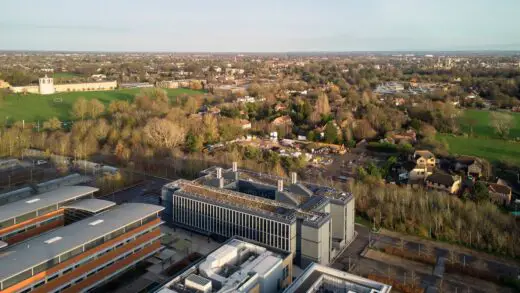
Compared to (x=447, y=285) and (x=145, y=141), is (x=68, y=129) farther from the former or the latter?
(x=447, y=285)

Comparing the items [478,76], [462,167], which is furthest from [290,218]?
[478,76]

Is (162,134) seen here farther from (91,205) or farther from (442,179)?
(442,179)

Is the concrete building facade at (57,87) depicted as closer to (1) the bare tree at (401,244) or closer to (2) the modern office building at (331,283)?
(1) the bare tree at (401,244)

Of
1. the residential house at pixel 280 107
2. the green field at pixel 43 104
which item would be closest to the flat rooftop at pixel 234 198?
the residential house at pixel 280 107

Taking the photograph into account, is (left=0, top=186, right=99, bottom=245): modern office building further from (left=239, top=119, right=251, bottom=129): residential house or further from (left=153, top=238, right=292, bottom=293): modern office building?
(left=239, top=119, right=251, bottom=129): residential house

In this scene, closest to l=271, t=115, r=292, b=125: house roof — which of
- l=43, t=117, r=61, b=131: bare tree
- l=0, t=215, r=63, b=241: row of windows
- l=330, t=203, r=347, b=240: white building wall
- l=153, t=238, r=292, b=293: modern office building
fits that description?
l=43, t=117, r=61, b=131: bare tree

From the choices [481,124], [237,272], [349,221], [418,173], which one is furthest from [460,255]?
[481,124]
